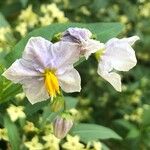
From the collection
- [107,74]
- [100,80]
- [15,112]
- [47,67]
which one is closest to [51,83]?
[47,67]

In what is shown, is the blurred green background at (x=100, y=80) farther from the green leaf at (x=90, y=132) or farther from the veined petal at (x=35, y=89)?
the veined petal at (x=35, y=89)

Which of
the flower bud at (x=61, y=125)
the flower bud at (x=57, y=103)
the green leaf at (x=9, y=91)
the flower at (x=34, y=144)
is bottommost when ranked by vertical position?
the flower at (x=34, y=144)

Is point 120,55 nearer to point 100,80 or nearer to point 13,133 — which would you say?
point 13,133

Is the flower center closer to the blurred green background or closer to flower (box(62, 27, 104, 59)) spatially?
flower (box(62, 27, 104, 59))

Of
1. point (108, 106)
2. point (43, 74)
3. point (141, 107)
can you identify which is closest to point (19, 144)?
point (43, 74)

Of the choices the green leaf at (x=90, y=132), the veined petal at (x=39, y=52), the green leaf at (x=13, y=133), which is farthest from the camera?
the green leaf at (x=90, y=132)

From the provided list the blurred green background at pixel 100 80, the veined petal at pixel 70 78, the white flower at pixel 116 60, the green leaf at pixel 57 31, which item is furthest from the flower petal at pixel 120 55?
the blurred green background at pixel 100 80
